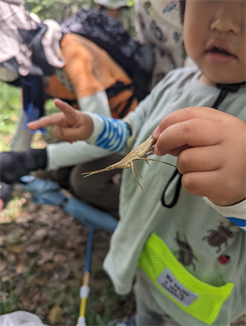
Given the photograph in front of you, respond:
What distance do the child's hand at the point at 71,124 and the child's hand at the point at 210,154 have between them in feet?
1.35

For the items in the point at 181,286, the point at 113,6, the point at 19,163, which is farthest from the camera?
the point at 113,6

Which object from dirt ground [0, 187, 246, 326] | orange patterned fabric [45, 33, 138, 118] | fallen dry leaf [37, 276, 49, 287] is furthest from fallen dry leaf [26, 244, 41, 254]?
orange patterned fabric [45, 33, 138, 118]

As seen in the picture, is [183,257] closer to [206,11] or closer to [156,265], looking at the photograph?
[156,265]

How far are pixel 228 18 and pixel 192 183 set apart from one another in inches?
14.7

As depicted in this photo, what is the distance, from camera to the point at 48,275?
2.08 feet

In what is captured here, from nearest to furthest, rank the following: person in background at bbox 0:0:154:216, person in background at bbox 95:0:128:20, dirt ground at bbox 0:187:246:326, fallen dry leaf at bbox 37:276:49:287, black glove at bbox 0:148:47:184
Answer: dirt ground at bbox 0:187:246:326 < fallen dry leaf at bbox 37:276:49:287 < black glove at bbox 0:148:47:184 < person in background at bbox 0:0:154:216 < person in background at bbox 95:0:128:20

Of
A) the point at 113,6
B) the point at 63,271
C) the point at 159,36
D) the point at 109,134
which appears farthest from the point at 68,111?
the point at 113,6

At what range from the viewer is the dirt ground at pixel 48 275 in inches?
17.8

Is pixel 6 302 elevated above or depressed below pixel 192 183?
below

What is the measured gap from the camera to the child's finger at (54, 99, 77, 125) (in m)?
0.67

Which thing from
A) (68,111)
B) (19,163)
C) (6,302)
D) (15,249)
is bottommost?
(19,163)

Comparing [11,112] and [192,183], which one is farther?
[11,112]

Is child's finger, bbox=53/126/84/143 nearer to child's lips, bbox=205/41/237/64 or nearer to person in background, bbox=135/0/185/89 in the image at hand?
child's lips, bbox=205/41/237/64

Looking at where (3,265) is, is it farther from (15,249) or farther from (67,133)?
(67,133)
